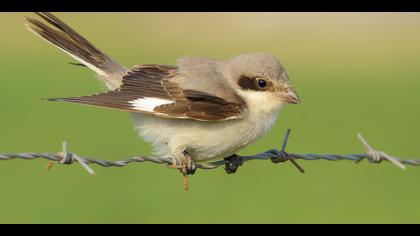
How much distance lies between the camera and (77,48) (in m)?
6.22

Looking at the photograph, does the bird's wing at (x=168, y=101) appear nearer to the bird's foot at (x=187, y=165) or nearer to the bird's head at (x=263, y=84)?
the bird's head at (x=263, y=84)

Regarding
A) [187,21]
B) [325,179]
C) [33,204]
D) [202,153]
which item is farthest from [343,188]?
[187,21]

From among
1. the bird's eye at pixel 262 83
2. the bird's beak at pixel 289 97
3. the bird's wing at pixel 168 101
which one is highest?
the bird's eye at pixel 262 83

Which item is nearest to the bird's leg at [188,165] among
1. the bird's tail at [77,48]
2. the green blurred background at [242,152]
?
the bird's tail at [77,48]

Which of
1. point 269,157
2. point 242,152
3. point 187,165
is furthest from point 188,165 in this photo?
point 242,152

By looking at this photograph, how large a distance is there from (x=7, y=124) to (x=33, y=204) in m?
2.92

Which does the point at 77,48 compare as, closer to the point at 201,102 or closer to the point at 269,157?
the point at 201,102

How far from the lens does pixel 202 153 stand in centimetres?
546

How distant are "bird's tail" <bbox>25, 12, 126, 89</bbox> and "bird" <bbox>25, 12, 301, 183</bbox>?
0.89ft

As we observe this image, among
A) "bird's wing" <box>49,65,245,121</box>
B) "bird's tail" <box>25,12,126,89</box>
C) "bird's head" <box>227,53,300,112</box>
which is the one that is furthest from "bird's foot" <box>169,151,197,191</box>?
"bird's tail" <box>25,12,126,89</box>

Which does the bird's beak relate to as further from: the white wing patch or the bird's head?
the white wing patch

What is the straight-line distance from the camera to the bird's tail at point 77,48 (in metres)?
6.11

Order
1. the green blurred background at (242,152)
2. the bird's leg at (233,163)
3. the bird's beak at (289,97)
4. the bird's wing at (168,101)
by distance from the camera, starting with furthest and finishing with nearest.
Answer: the green blurred background at (242,152) → the bird's leg at (233,163) → the bird's beak at (289,97) → the bird's wing at (168,101)

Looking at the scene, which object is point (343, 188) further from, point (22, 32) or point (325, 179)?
point (22, 32)
